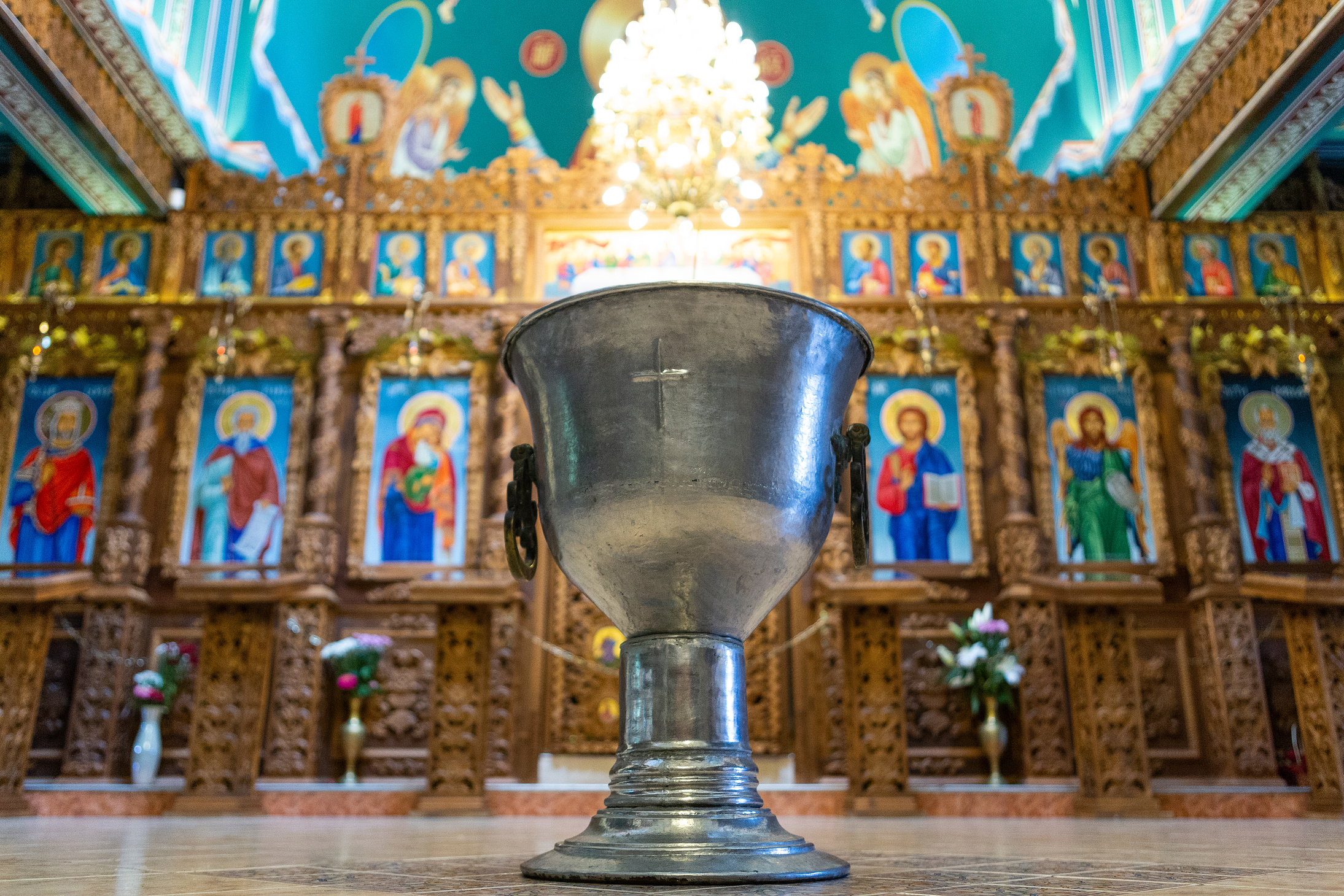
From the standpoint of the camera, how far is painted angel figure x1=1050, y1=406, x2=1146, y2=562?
8.08m

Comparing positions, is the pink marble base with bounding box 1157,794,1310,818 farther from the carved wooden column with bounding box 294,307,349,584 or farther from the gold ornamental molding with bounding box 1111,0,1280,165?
the carved wooden column with bounding box 294,307,349,584

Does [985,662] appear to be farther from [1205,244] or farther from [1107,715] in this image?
[1205,244]

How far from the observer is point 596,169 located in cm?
894

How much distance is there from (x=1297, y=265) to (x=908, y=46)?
13.4 ft

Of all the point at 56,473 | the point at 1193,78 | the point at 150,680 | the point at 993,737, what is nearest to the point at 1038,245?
the point at 1193,78

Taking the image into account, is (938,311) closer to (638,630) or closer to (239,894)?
(638,630)

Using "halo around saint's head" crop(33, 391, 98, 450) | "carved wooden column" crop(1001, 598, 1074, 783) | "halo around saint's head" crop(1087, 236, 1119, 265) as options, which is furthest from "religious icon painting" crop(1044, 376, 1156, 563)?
"halo around saint's head" crop(33, 391, 98, 450)

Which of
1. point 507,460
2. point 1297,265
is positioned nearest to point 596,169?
point 507,460

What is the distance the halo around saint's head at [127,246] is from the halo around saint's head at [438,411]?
9.08 feet

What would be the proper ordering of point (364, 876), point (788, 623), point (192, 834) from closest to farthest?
point (364, 876) < point (192, 834) < point (788, 623)

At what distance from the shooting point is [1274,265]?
8.85 m

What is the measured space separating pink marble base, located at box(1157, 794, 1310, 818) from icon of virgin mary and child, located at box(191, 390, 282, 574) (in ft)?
22.0

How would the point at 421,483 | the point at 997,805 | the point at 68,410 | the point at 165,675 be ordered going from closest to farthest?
the point at 997,805 < the point at 165,675 < the point at 421,483 < the point at 68,410

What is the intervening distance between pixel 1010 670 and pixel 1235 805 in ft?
5.20
